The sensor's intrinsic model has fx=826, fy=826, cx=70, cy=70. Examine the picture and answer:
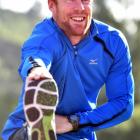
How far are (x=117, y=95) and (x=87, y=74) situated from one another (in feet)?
0.88

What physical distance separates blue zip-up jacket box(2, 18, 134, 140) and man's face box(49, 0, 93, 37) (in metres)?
0.05

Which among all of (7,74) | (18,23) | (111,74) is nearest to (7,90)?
(7,74)

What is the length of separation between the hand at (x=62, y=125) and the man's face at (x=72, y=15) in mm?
531

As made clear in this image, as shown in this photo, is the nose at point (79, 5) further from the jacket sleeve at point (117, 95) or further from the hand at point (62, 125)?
the hand at point (62, 125)

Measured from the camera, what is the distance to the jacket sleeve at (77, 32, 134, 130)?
522 centimetres

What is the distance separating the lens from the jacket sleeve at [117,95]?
5223mm

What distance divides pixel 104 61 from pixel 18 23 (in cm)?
4141

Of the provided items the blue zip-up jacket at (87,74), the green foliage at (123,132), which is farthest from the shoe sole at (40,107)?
the green foliage at (123,132)

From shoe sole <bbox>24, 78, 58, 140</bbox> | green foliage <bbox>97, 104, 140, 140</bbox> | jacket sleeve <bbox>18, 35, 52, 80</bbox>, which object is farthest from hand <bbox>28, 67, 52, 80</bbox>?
green foliage <bbox>97, 104, 140, 140</bbox>

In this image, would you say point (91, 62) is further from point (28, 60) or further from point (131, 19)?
point (131, 19)

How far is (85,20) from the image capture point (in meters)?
5.13

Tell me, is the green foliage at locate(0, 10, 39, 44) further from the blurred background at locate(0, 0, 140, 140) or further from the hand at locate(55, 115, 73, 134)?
the hand at locate(55, 115, 73, 134)

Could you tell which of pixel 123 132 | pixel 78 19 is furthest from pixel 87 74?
pixel 123 132

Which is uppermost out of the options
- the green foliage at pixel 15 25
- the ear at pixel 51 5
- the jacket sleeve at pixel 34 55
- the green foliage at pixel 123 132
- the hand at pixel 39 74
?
the green foliage at pixel 15 25
